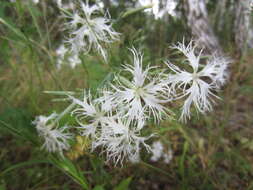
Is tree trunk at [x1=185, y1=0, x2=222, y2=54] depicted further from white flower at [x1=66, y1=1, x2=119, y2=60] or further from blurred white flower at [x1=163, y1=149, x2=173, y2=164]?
white flower at [x1=66, y1=1, x2=119, y2=60]

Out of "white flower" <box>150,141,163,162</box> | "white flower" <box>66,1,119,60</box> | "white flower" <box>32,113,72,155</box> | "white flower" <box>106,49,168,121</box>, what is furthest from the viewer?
"white flower" <box>150,141,163,162</box>

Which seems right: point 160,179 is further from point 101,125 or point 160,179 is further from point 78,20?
point 78,20

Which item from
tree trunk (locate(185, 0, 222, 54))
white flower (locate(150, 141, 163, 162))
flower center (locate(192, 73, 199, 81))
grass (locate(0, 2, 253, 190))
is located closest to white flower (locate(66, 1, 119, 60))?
grass (locate(0, 2, 253, 190))

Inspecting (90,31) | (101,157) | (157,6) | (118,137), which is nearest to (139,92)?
(118,137)

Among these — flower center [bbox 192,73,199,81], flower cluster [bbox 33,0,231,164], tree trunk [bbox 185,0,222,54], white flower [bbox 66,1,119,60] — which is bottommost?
flower cluster [bbox 33,0,231,164]

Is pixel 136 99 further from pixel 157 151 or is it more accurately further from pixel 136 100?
pixel 157 151

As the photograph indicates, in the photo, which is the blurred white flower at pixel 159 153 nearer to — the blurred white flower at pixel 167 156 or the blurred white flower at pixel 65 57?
the blurred white flower at pixel 167 156

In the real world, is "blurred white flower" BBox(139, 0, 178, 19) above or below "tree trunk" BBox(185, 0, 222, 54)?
below
